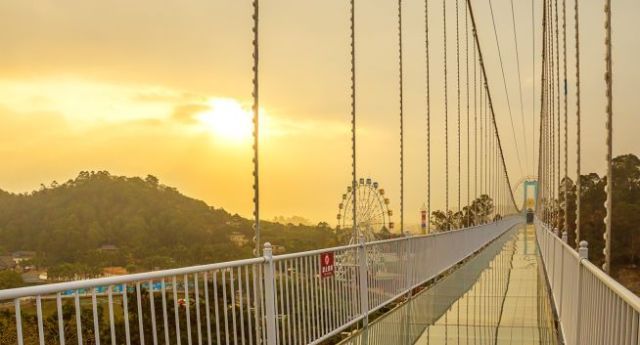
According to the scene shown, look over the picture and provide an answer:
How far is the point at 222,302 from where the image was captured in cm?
502

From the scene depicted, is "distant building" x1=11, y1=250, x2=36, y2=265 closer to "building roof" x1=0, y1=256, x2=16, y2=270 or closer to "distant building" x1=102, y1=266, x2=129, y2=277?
"building roof" x1=0, y1=256, x2=16, y2=270

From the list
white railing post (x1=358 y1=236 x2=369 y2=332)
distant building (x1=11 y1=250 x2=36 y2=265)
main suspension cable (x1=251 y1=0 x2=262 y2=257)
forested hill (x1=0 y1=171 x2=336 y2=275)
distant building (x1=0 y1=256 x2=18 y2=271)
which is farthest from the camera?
forested hill (x1=0 y1=171 x2=336 y2=275)

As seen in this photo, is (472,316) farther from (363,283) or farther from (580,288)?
(580,288)

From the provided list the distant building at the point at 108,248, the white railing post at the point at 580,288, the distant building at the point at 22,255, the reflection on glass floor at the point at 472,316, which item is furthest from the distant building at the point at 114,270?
the white railing post at the point at 580,288

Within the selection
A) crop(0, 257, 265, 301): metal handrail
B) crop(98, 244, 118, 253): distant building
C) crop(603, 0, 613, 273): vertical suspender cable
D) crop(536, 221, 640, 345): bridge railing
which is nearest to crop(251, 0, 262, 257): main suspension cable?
crop(0, 257, 265, 301): metal handrail

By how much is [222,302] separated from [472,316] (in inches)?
180

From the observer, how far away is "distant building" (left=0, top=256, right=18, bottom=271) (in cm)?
3073

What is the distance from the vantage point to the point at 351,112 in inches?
440

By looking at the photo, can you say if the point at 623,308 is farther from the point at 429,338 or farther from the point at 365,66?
the point at 365,66

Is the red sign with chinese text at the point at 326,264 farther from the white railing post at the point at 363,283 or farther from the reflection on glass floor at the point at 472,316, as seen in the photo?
the white railing post at the point at 363,283

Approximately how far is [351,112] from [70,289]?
27.3 ft

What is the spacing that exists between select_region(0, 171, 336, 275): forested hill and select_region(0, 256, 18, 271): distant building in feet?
1.75

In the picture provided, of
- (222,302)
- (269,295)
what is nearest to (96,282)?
(222,302)

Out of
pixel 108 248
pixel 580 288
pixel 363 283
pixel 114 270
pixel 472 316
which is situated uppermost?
pixel 580 288
